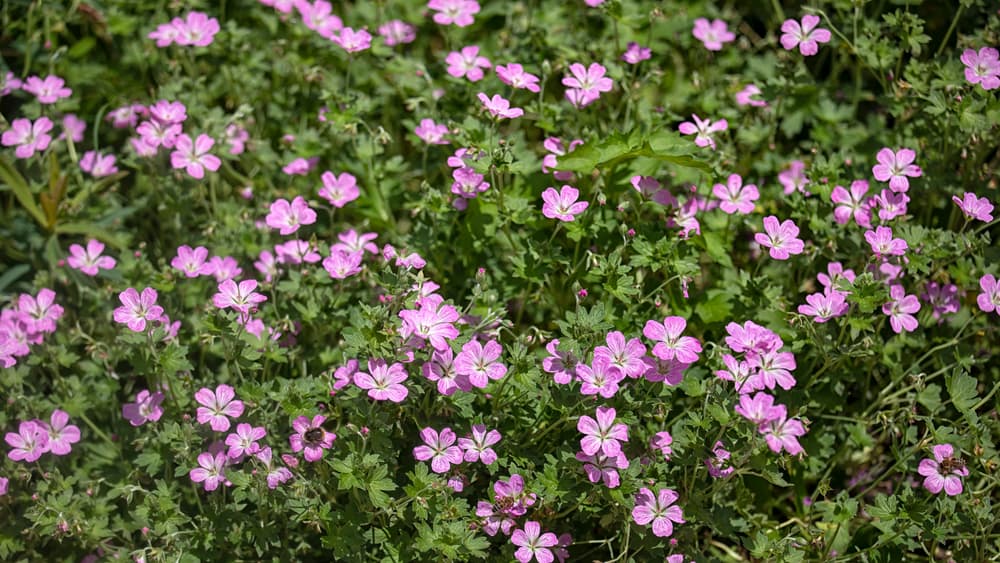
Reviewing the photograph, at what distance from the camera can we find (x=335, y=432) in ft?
10.5

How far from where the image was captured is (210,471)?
9.89ft

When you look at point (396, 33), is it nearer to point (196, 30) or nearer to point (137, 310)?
point (196, 30)

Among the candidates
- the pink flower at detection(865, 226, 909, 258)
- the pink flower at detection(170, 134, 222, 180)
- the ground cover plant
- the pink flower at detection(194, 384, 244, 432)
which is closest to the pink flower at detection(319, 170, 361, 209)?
the ground cover plant

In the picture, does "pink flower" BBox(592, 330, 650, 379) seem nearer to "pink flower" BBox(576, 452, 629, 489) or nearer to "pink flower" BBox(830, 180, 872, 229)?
"pink flower" BBox(576, 452, 629, 489)

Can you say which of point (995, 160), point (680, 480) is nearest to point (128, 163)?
point (680, 480)

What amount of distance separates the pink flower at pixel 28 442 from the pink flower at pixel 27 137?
1.16 meters

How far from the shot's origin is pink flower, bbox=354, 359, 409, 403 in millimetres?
2797

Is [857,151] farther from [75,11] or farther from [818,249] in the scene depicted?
[75,11]

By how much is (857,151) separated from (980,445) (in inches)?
56.1

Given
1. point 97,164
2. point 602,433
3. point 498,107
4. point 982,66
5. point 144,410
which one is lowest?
point 144,410

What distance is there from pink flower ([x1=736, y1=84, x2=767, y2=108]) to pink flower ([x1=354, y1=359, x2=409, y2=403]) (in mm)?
1844

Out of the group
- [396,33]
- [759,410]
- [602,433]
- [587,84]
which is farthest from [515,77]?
[759,410]

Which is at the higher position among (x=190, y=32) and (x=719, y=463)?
(x=190, y=32)

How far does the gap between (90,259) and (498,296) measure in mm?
1563
